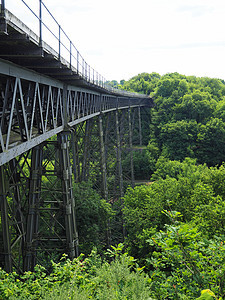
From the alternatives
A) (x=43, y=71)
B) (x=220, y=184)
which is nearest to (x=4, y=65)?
(x=43, y=71)

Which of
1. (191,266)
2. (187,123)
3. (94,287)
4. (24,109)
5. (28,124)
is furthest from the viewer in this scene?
(187,123)

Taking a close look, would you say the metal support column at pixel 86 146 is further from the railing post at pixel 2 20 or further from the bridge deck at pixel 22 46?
the railing post at pixel 2 20

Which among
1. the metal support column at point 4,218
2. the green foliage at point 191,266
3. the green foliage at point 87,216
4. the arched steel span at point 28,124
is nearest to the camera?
the green foliage at point 191,266

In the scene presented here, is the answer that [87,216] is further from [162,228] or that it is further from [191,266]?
[191,266]

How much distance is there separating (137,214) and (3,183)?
9956mm

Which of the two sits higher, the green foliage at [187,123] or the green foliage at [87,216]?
the green foliage at [187,123]

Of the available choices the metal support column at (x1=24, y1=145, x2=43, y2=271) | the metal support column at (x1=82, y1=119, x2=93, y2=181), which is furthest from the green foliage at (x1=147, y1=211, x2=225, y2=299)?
the metal support column at (x1=82, y1=119, x2=93, y2=181)

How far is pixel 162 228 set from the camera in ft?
48.0

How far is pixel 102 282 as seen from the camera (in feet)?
15.1

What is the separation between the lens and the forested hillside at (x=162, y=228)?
4.44 meters

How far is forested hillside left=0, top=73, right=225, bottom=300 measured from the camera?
4.44 metres

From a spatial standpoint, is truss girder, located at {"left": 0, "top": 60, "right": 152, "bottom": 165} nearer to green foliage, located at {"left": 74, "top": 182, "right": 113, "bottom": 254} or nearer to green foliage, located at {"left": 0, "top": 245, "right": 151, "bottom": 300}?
green foliage, located at {"left": 0, "top": 245, "right": 151, "bottom": 300}

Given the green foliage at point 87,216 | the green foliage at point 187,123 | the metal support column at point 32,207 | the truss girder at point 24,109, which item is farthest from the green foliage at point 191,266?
the green foliage at point 187,123

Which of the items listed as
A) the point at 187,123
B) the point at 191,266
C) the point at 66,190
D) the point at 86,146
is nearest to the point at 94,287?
the point at 191,266
